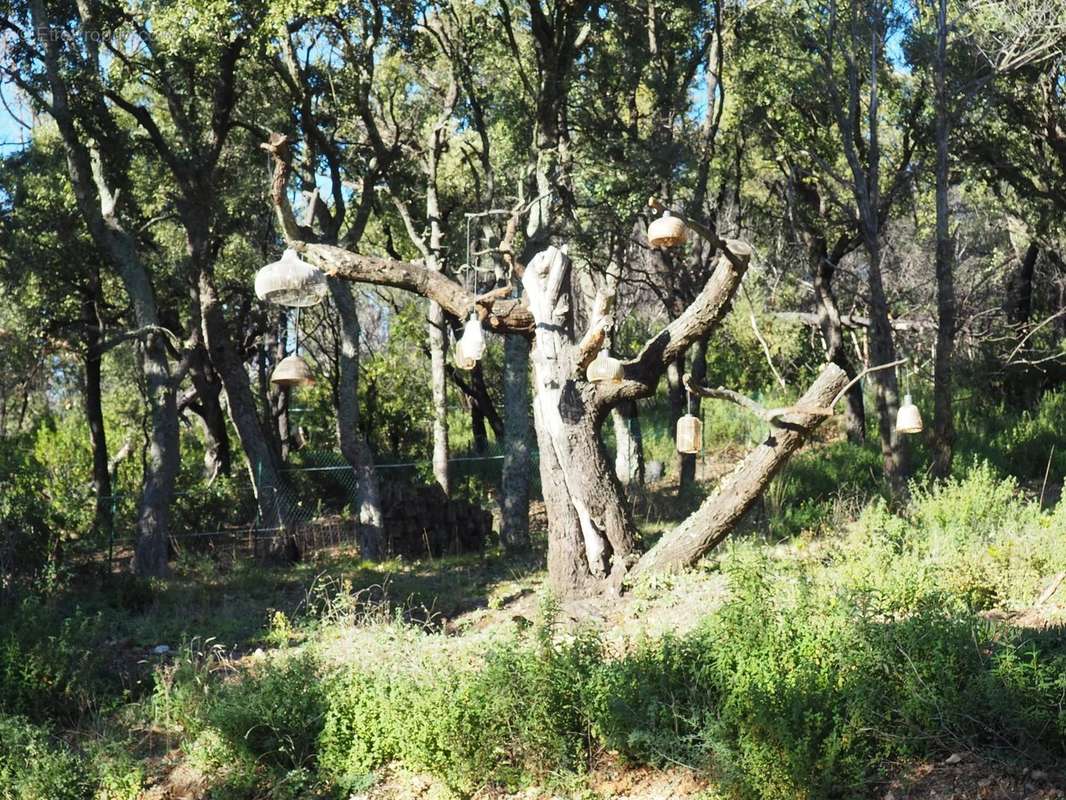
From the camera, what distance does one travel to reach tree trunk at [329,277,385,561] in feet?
50.5

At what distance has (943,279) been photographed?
13.5 meters

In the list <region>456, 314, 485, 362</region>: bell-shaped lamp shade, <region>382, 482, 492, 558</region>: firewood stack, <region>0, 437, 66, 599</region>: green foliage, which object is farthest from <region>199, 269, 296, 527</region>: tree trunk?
<region>456, 314, 485, 362</region>: bell-shaped lamp shade

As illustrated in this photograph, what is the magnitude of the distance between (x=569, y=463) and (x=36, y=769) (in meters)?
4.76

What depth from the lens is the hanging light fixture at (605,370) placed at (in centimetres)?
911

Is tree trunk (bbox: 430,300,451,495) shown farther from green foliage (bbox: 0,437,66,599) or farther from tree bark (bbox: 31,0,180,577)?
green foliage (bbox: 0,437,66,599)

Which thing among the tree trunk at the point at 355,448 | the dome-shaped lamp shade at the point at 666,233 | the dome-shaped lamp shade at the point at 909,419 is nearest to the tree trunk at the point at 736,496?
the dome-shaped lamp shade at the point at 909,419

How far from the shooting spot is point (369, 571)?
13852 millimetres

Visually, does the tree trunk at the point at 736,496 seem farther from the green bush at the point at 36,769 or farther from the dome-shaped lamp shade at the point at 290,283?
the green bush at the point at 36,769

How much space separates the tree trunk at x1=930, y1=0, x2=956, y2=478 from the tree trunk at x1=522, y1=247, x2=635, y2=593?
5552 mm

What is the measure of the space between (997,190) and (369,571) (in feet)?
37.9

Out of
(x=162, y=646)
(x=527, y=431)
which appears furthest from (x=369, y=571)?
(x=162, y=646)

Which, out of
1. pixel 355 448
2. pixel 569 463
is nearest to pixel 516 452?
pixel 355 448

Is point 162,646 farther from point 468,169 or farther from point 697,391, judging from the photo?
point 468,169

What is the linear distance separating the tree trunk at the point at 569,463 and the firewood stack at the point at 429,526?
5.62 m
